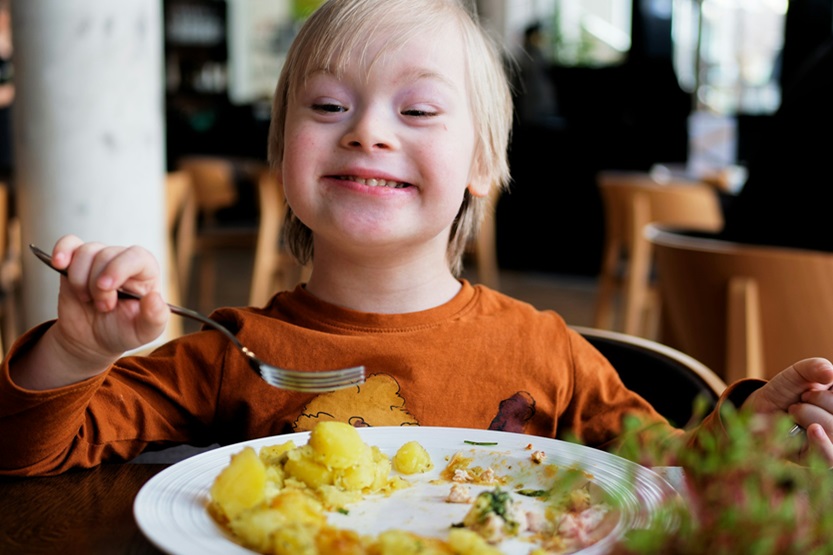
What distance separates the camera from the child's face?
115cm

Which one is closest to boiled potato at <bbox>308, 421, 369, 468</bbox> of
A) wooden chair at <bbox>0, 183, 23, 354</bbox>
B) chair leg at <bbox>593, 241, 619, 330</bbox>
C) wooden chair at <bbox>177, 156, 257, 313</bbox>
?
wooden chair at <bbox>0, 183, 23, 354</bbox>

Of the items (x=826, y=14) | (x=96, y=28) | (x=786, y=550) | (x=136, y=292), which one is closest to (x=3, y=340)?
(x=96, y=28)

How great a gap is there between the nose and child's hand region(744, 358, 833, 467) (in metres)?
0.50

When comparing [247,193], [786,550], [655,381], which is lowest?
[247,193]

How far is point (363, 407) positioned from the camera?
114 cm

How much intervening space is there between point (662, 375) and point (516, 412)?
0.29 m

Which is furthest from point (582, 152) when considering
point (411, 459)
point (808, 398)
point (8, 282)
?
point (411, 459)

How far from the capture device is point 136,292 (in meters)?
0.89

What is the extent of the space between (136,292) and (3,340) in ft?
9.47

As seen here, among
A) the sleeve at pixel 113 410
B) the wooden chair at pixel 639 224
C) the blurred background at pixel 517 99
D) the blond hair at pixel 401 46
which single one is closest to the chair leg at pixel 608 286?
the wooden chair at pixel 639 224

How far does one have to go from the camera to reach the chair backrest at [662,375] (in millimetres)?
1336

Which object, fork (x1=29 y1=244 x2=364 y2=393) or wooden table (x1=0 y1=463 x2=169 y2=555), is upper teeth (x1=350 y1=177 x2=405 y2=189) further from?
wooden table (x1=0 y1=463 x2=169 y2=555)

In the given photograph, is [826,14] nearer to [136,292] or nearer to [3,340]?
[3,340]

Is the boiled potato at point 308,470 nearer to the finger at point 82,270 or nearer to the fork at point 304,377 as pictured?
the fork at point 304,377
